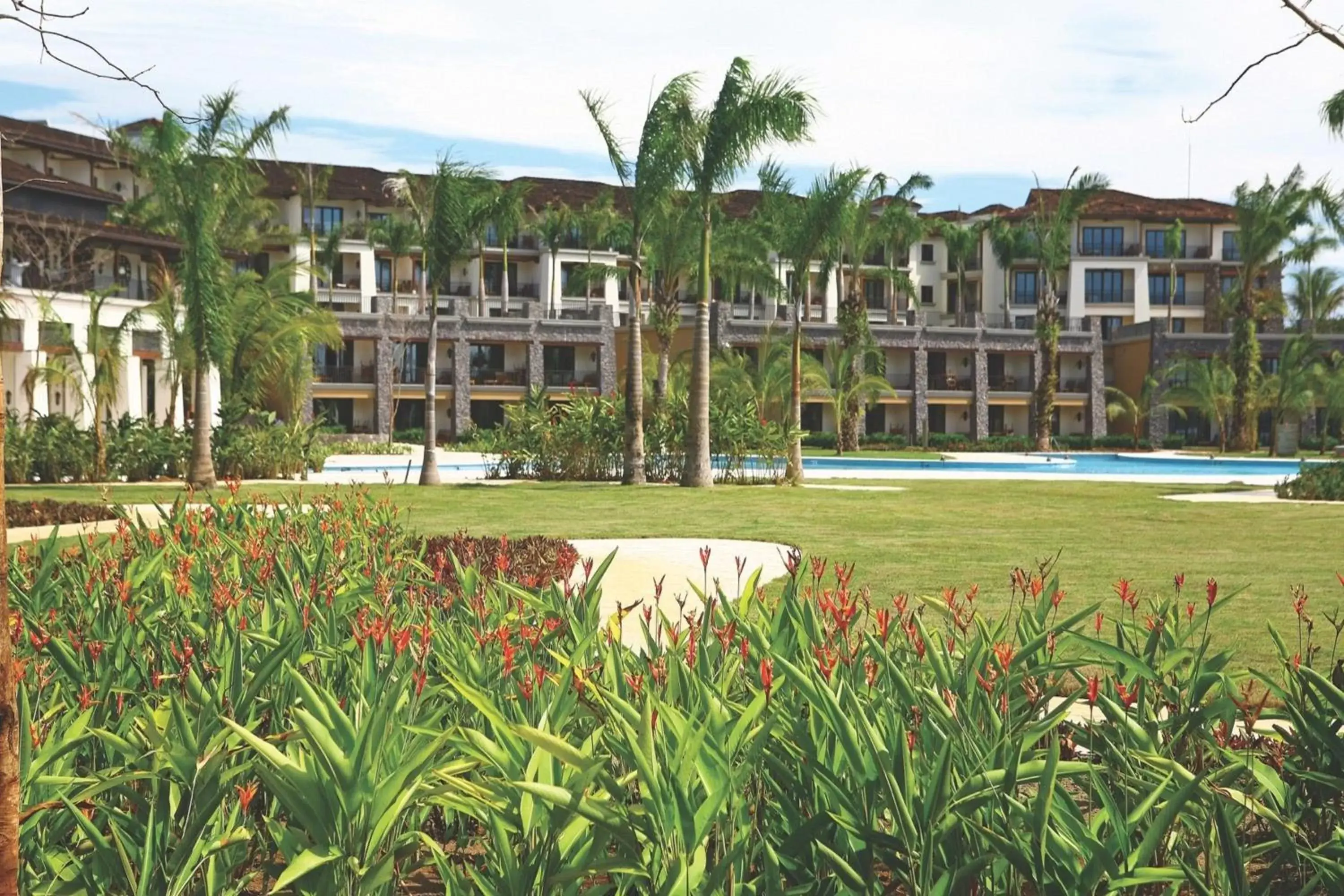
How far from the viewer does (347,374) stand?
191ft

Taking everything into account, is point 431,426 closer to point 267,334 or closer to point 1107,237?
point 267,334

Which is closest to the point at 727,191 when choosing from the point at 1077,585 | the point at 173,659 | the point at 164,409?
the point at 1077,585

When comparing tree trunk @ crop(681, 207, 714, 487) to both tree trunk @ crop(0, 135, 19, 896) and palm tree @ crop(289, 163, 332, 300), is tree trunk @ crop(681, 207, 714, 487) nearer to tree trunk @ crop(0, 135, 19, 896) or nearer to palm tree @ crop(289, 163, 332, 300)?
tree trunk @ crop(0, 135, 19, 896)

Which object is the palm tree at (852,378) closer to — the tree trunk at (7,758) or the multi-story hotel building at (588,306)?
the multi-story hotel building at (588,306)

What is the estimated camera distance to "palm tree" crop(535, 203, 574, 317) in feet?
215

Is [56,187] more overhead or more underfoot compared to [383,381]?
more overhead

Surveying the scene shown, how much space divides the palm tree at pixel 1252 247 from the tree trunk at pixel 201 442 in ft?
114

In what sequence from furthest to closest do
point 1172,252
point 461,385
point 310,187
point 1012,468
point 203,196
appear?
1. point 1172,252
2. point 310,187
3. point 461,385
4. point 1012,468
5. point 203,196

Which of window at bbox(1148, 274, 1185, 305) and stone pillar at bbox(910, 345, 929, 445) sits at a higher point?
window at bbox(1148, 274, 1185, 305)

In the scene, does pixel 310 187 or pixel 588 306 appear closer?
pixel 310 187

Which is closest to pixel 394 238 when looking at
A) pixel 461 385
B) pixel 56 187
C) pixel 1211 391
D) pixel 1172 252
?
pixel 461 385

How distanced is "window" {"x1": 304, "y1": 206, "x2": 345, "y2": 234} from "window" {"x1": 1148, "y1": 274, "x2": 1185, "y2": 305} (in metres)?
45.6

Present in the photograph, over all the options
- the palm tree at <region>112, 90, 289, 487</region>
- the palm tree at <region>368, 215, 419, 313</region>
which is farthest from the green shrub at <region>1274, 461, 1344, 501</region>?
the palm tree at <region>368, 215, 419, 313</region>

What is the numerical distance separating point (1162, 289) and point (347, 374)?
152 feet
